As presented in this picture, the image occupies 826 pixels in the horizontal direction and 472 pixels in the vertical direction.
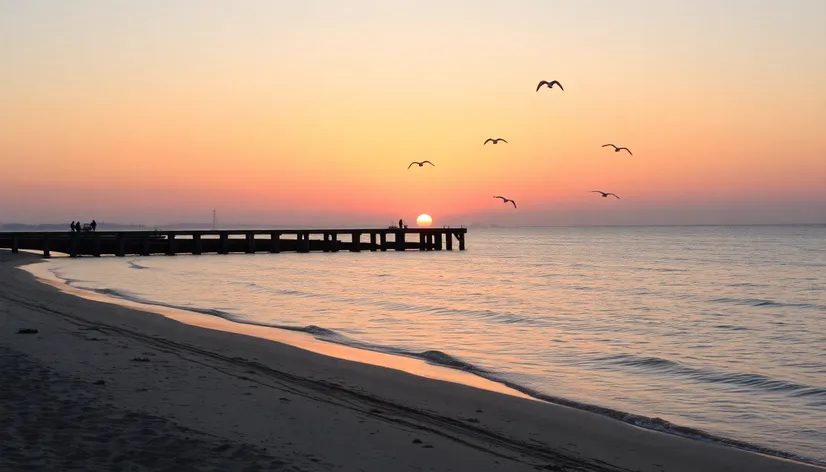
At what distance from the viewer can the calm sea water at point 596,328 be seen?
12.2 m

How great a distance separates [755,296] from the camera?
35.9 m

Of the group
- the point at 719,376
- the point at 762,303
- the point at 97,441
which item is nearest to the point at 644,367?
the point at 719,376

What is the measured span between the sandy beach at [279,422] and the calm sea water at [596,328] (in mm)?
1527

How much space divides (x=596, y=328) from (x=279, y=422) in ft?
50.7

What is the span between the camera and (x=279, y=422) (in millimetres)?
9125

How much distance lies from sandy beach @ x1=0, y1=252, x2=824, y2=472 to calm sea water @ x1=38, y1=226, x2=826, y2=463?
153 cm

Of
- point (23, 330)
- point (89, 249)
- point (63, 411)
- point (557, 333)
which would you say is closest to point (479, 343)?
point (557, 333)

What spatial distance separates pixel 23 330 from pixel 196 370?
5.50m

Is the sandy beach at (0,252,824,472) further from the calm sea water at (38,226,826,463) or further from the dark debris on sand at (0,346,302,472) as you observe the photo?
the calm sea water at (38,226,826,463)

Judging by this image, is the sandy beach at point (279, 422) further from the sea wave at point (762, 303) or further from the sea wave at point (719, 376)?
the sea wave at point (762, 303)

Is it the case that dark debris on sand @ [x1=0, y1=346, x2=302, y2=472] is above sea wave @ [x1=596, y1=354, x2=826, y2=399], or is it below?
above

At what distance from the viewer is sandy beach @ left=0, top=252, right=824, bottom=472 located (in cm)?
755

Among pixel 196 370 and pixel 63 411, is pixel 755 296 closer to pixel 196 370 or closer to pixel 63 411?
pixel 196 370

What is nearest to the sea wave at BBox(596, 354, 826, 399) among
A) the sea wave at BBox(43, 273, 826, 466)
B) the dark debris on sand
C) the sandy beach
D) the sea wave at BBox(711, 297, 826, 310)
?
the sea wave at BBox(43, 273, 826, 466)
